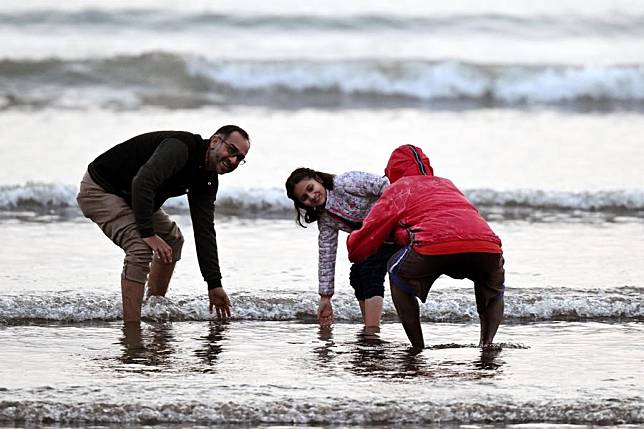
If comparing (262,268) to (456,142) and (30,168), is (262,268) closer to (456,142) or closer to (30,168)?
(30,168)

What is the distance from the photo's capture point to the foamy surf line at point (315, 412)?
5.51m

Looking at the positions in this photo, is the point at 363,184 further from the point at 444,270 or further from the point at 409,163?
the point at 444,270

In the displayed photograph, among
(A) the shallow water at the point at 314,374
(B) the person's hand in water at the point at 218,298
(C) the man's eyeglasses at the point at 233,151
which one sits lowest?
(A) the shallow water at the point at 314,374

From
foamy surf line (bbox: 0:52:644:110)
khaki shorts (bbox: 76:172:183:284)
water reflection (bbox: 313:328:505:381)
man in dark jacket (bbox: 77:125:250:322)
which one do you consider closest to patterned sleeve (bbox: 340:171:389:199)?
man in dark jacket (bbox: 77:125:250:322)

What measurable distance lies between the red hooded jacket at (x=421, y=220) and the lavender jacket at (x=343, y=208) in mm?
510

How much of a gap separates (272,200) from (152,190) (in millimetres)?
5382

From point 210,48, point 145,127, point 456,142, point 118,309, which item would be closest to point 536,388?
point 118,309

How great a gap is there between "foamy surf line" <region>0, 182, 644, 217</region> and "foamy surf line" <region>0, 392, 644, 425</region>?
20.9 feet

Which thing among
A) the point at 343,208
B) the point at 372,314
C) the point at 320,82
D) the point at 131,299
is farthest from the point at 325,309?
the point at 320,82

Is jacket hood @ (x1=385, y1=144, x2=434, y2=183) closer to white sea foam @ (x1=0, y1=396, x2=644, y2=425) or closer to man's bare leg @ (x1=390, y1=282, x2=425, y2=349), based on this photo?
man's bare leg @ (x1=390, y1=282, x2=425, y2=349)

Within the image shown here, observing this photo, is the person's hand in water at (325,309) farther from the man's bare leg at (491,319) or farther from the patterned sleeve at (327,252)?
the man's bare leg at (491,319)

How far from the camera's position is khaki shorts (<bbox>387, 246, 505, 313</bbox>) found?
633cm

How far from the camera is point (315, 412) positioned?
557 cm

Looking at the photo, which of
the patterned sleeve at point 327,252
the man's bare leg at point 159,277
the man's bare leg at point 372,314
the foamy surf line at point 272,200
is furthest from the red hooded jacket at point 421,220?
the foamy surf line at point 272,200
